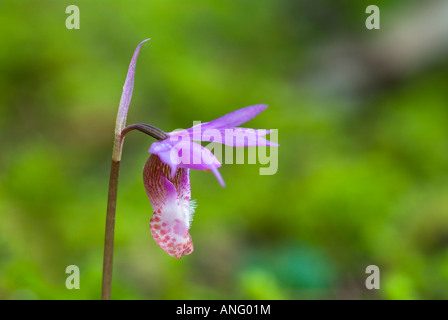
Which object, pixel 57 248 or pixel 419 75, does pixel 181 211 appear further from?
pixel 419 75

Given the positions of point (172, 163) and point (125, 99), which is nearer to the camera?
point (172, 163)

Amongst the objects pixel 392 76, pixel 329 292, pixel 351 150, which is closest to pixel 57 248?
pixel 329 292

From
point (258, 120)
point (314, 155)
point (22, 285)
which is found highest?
point (258, 120)

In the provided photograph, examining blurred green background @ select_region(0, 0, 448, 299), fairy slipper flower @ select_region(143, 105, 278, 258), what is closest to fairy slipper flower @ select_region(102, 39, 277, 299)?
fairy slipper flower @ select_region(143, 105, 278, 258)

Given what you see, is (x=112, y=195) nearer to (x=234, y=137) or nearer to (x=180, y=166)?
(x=180, y=166)

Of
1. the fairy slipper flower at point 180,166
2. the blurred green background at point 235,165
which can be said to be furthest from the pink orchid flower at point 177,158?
the blurred green background at point 235,165

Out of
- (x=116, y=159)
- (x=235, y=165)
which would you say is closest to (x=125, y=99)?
(x=116, y=159)
